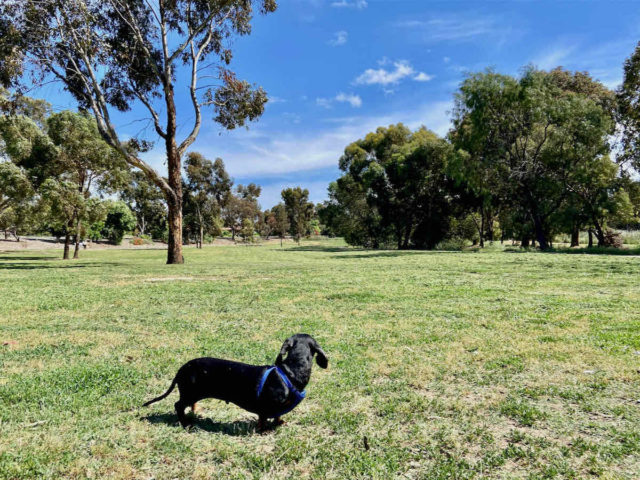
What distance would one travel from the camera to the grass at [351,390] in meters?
2.47

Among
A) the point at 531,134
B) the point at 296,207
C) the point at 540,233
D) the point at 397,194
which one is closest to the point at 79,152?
the point at 397,194

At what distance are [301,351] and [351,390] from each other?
3.13 feet

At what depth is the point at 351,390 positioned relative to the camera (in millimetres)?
3617

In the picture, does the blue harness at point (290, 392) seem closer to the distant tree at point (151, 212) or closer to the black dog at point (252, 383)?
the black dog at point (252, 383)

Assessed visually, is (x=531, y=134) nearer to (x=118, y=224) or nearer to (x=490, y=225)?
(x=490, y=225)

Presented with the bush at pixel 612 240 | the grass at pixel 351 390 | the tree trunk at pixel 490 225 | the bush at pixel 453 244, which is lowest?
the grass at pixel 351 390

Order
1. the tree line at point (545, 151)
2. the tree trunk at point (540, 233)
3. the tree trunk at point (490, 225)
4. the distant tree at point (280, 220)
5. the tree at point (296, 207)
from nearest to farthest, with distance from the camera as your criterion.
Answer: the tree line at point (545, 151) → the tree trunk at point (540, 233) → the tree trunk at point (490, 225) → the distant tree at point (280, 220) → the tree at point (296, 207)

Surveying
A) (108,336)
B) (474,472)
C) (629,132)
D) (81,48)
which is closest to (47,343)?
(108,336)

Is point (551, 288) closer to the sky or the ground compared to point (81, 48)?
closer to the ground

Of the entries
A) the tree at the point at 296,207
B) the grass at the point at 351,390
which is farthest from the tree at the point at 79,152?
the tree at the point at 296,207

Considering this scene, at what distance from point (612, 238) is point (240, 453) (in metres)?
33.7

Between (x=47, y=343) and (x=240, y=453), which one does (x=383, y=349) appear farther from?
(x=47, y=343)

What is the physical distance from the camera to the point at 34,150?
20562mm

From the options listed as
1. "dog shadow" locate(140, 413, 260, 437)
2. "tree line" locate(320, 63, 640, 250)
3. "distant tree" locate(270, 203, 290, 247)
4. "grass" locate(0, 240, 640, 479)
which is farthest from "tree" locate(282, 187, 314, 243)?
"dog shadow" locate(140, 413, 260, 437)
